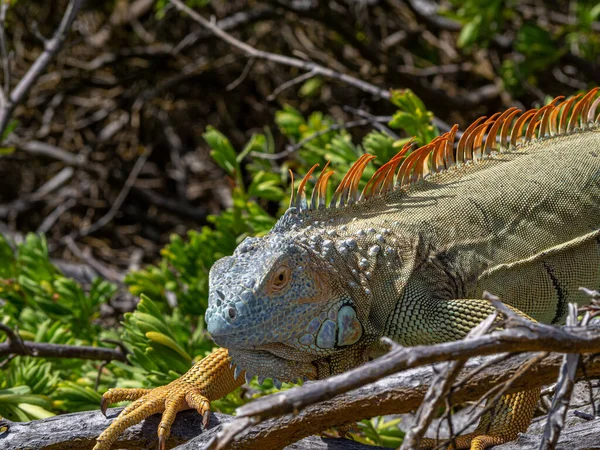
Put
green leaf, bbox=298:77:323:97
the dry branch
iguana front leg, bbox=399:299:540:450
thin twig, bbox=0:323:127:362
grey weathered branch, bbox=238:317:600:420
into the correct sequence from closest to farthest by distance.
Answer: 1. grey weathered branch, bbox=238:317:600:420
2. the dry branch
3. iguana front leg, bbox=399:299:540:450
4. thin twig, bbox=0:323:127:362
5. green leaf, bbox=298:77:323:97

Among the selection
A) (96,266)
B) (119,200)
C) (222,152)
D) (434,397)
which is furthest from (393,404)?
(119,200)

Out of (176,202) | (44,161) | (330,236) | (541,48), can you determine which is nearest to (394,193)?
(330,236)

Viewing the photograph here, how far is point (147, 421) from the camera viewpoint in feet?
8.44

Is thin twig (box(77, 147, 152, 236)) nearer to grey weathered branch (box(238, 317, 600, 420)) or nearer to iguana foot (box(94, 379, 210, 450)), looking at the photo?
iguana foot (box(94, 379, 210, 450))

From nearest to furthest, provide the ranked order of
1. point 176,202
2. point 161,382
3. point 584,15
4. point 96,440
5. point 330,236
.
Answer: point 96,440 < point 330,236 < point 161,382 < point 584,15 < point 176,202

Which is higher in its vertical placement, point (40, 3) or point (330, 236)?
point (40, 3)

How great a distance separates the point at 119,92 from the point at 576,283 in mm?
5146

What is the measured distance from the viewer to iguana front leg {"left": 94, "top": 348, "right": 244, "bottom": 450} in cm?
246

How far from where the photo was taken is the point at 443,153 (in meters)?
3.10

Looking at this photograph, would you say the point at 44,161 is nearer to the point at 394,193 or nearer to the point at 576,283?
the point at 394,193

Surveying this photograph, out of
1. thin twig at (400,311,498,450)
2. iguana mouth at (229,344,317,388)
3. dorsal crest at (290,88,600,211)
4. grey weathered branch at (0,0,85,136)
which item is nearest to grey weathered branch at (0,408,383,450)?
iguana mouth at (229,344,317,388)

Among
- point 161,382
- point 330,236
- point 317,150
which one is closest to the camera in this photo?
point 330,236

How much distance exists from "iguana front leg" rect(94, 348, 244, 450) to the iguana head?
0.67 ft

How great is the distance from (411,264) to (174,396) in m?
0.96
